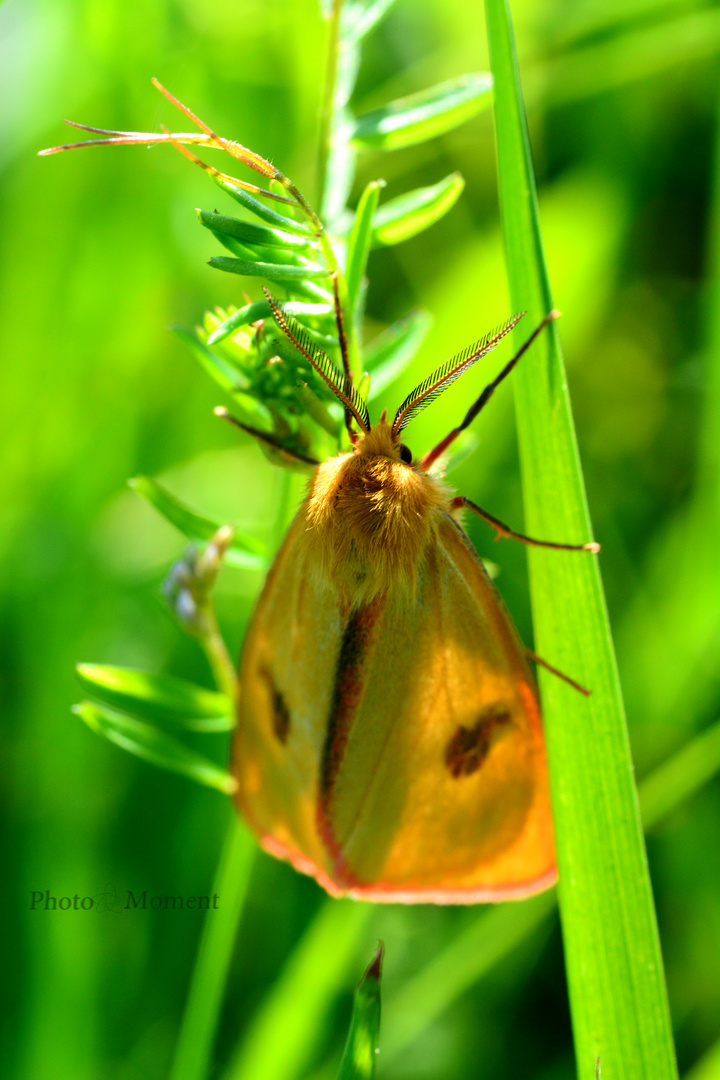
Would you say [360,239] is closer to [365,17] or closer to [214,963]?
[365,17]

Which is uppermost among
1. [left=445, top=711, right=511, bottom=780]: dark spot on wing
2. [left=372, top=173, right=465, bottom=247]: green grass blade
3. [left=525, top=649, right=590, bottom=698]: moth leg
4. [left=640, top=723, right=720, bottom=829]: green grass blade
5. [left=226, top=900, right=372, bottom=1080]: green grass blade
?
[left=372, top=173, right=465, bottom=247]: green grass blade

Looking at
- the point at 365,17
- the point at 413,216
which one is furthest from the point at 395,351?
the point at 365,17

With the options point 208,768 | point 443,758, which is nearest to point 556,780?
point 443,758

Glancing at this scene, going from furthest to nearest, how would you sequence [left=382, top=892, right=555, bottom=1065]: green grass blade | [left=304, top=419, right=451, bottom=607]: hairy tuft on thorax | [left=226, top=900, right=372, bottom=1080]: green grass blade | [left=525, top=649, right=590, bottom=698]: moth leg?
[left=382, top=892, right=555, bottom=1065]: green grass blade < [left=226, top=900, right=372, bottom=1080]: green grass blade < [left=304, top=419, right=451, bottom=607]: hairy tuft on thorax < [left=525, top=649, right=590, bottom=698]: moth leg

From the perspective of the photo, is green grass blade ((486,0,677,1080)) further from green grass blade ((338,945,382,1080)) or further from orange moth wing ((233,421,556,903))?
green grass blade ((338,945,382,1080))

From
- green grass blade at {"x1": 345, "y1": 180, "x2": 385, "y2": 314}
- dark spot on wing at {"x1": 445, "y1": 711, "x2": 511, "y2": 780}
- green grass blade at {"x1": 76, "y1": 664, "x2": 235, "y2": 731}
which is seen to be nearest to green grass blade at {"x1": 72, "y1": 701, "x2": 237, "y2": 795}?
green grass blade at {"x1": 76, "y1": 664, "x2": 235, "y2": 731}

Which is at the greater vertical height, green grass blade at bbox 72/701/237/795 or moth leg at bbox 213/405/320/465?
moth leg at bbox 213/405/320/465

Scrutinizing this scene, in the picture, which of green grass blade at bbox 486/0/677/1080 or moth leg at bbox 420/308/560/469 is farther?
moth leg at bbox 420/308/560/469

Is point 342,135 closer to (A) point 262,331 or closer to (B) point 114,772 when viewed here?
(A) point 262,331
